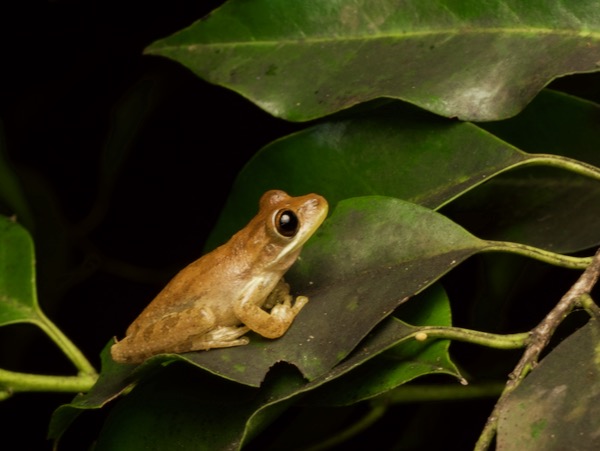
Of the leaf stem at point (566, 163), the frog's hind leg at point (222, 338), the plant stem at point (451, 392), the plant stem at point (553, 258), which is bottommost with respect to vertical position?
the plant stem at point (451, 392)

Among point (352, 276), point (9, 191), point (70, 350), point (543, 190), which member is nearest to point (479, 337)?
point (352, 276)

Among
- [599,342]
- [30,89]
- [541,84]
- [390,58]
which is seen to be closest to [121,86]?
[30,89]

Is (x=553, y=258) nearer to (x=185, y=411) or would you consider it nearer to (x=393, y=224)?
(x=393, y=224)

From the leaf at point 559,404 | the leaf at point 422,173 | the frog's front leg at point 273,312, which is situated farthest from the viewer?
the leaf at point 422,173

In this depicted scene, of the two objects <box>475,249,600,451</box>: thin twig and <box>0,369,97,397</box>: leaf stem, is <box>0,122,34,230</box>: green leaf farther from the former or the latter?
<box>475,249,600,451</box>: thin twig

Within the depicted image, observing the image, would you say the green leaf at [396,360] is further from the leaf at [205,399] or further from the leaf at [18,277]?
the leaf at [18,277]

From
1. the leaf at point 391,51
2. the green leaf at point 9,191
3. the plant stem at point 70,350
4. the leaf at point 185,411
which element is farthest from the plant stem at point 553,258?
the green leaf at point 9,191
